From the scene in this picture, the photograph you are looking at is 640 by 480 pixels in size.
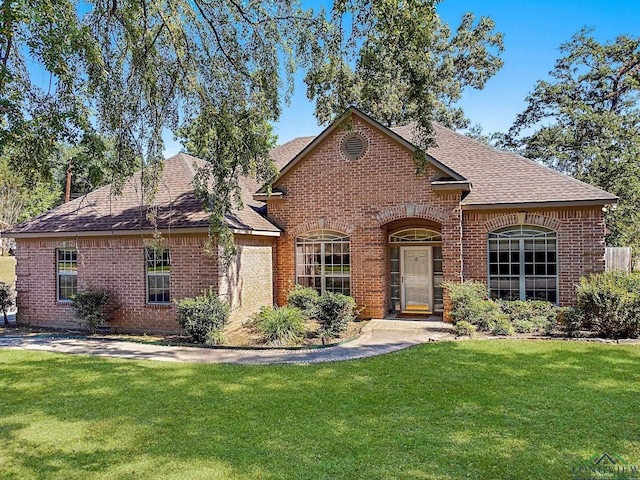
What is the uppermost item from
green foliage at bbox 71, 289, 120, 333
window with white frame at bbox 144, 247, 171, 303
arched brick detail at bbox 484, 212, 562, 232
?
arched brick detail at bbox 484, 212, 562, 232

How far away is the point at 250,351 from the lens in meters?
9.91

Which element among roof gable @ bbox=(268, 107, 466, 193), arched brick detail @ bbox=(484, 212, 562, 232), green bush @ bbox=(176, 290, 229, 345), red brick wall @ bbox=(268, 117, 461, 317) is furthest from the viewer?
red brick wall @ bbox=(268, 117, 461, 317)

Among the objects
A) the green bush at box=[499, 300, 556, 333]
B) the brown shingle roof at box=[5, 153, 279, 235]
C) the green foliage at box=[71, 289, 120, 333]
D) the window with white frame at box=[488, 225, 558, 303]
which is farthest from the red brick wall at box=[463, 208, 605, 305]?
the green foliage at box=[71, 289, 120, 333]

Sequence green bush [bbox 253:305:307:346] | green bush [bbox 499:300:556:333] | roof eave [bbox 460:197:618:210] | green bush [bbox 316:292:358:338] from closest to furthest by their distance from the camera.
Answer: green bush [bbox 253:305:307:346] < green bush [bbox 499:300:556:333] < green bush [bbox 316:292:358:338] < roof eave [bbox 460:197:618:210]

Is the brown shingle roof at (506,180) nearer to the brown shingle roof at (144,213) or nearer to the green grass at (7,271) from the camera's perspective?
the brown shingle roof at (144,213)

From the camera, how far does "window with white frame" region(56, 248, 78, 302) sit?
1362 centimetres

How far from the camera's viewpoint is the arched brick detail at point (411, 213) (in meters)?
13.1

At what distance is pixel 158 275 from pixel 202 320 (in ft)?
9.47

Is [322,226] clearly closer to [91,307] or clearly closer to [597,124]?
[91,307]

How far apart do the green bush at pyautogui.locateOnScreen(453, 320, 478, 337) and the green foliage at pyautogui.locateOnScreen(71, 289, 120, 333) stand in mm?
9904

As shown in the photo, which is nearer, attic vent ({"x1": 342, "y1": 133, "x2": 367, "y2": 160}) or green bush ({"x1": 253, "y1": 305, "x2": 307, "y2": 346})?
green bush ({"x1": 253, "y1": 305, "x2": 307, "y2": 346})

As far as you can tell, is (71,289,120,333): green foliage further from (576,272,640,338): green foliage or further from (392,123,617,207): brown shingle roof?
(576,272,640,338): green foliage

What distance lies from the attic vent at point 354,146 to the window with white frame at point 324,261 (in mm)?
2658

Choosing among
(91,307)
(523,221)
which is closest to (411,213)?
(523,221)
